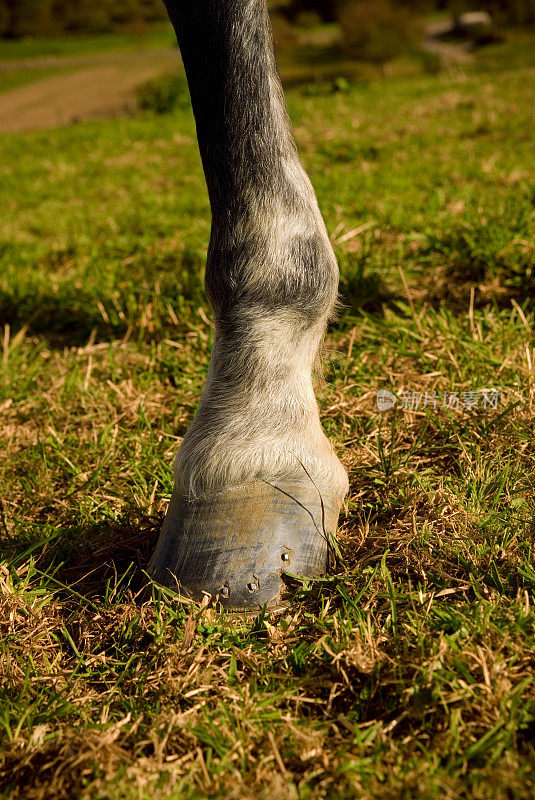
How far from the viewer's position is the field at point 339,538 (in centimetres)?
118

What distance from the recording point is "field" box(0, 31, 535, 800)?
1183mm

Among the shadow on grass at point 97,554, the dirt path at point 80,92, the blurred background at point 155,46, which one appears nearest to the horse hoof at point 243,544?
the shadow on grass at point 97,554

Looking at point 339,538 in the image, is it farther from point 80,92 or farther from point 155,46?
point 155,46

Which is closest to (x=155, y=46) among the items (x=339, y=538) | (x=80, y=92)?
(x=80, y=92)

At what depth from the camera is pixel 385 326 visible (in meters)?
2.71

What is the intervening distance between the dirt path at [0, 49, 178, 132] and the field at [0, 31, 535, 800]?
966cm

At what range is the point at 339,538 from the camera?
5.52 ft

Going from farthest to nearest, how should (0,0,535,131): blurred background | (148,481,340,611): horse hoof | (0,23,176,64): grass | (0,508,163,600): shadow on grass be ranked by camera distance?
(0,23,176,64): grass < (0,0,535,131): blurred background < (0,508,163,600): shadow on grass < (148,481,340,611): horse hoof

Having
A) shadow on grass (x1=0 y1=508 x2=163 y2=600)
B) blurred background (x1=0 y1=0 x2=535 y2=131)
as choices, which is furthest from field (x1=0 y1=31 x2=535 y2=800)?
blurred background (x1=0 y1=0 x2=535 y2=131)

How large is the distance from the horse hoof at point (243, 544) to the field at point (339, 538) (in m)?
0.05

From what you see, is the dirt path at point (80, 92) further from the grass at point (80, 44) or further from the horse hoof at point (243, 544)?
the horse hoof at point (243, 544)

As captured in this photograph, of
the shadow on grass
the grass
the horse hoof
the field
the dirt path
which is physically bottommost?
the shadow on grass

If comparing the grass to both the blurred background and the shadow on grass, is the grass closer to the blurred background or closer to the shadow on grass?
the blurred background

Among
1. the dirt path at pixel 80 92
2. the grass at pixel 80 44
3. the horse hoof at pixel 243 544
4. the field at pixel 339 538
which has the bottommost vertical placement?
the field at pixel 339 538
